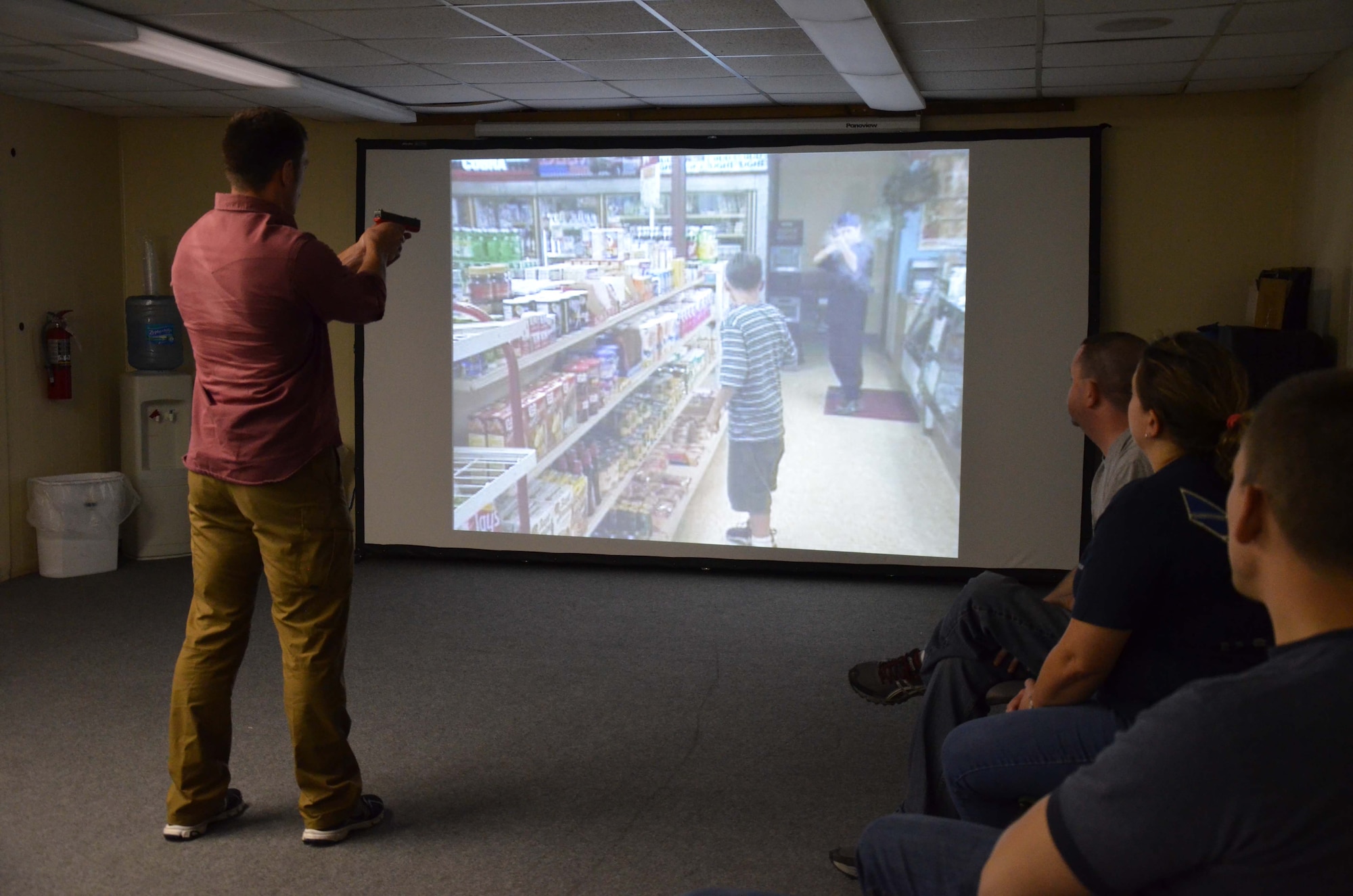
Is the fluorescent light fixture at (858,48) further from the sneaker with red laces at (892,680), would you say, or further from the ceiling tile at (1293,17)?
the sneaker with red laces at (892,680)

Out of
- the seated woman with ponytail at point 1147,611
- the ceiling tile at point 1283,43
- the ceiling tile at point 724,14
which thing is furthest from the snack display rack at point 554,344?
the seated woman with ponytail at point 1147,611

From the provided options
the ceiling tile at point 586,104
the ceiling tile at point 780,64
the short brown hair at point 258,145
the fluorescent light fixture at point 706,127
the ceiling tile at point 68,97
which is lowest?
the short brown hair at point 258,145

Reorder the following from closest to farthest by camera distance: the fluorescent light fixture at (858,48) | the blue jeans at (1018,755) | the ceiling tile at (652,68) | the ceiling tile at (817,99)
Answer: the blue jeans at (1018,755) < the fluorescent light fixture at (858,48) < the ceiling tile at (652,68) < the ceiling tile at (817,99)

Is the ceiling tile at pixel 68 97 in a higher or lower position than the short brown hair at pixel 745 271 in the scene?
higher

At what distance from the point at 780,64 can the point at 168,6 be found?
2147mm

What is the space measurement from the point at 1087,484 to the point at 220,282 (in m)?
3.92

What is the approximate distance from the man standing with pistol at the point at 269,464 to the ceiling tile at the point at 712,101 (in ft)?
9.13

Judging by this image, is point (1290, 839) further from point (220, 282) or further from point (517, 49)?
point (517, 49)

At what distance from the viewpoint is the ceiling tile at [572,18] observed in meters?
3.37

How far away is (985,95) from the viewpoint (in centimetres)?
486

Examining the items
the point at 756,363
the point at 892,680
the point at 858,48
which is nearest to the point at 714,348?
the point at 756,363

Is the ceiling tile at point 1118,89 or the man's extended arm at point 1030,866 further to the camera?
the ceiling tile at point 1118,89

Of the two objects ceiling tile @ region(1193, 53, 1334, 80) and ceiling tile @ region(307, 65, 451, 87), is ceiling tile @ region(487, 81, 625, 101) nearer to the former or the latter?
ceiling tile @ region(307, 65, 451, 87)

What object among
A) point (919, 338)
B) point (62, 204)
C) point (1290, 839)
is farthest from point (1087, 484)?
point (62, 204)
